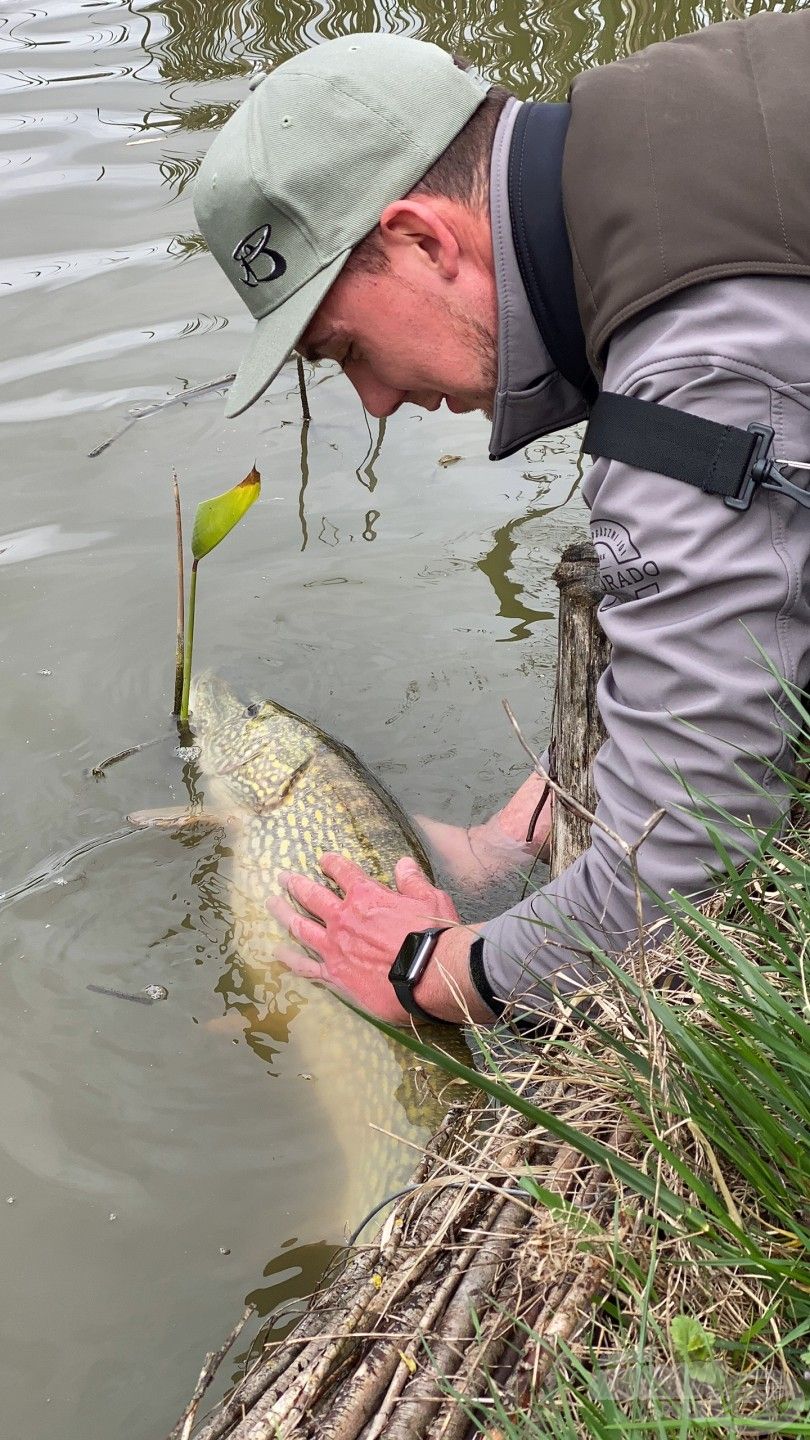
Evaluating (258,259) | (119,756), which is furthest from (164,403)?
(258,259)

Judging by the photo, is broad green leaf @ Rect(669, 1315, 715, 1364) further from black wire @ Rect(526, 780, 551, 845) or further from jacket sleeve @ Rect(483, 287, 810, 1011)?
black wire @ Rect(526, 780, 551, 845)

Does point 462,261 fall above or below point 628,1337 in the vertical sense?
above

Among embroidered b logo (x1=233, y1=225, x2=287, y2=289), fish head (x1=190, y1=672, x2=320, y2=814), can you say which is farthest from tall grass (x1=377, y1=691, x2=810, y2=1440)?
fish head (x1=190, y1=672, x2=320, y2=814)

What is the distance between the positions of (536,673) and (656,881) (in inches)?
90.5

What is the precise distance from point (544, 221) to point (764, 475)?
0.73 metres

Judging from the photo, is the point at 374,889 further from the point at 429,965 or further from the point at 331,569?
the point at 331,569

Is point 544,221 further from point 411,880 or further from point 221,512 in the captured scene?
point 411,880

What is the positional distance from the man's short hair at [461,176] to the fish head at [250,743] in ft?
5.21

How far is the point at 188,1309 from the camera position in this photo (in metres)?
2.81

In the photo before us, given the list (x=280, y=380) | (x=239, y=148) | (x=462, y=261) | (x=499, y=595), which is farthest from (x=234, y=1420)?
(x=280, y=380)

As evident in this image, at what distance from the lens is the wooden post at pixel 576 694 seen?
2.79 metres

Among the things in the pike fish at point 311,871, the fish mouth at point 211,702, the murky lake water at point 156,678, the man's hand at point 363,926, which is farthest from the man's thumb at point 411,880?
the fish mouth at point 211,702

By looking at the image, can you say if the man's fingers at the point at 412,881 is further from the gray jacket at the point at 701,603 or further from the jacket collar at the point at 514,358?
the jacket collar at the point at 514,358

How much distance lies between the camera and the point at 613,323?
7.56 ft
